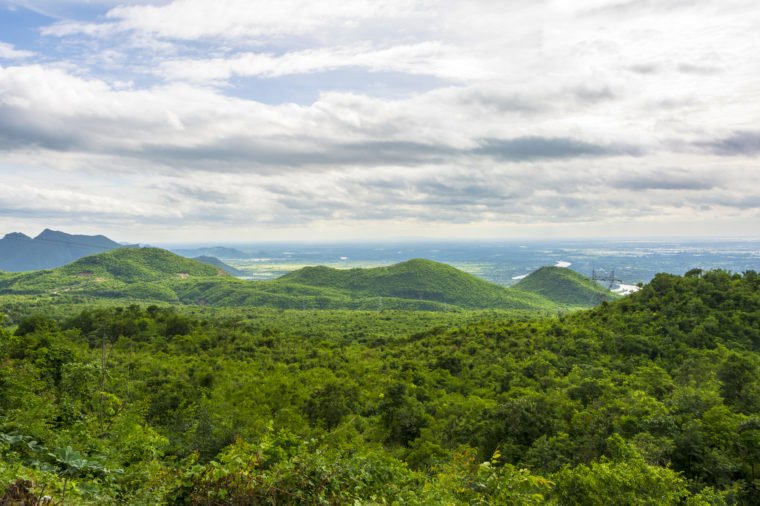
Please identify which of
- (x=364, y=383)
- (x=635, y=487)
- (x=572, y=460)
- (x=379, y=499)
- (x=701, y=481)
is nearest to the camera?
(x=379, y=499)

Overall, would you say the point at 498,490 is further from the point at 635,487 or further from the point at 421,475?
the point at 635,487

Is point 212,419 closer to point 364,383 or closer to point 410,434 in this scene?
point 410,434

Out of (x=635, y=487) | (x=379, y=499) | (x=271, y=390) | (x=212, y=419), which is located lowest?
(x=271, y=390)

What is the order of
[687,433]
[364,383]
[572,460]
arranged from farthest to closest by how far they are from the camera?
[364,383]
[572,460]
[687,433]

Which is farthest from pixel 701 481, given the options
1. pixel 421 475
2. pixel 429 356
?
pixel 429 356

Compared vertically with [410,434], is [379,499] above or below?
above

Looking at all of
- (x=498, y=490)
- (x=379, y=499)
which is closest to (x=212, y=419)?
(x=379, y=499)

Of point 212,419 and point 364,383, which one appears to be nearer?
point 212,419
